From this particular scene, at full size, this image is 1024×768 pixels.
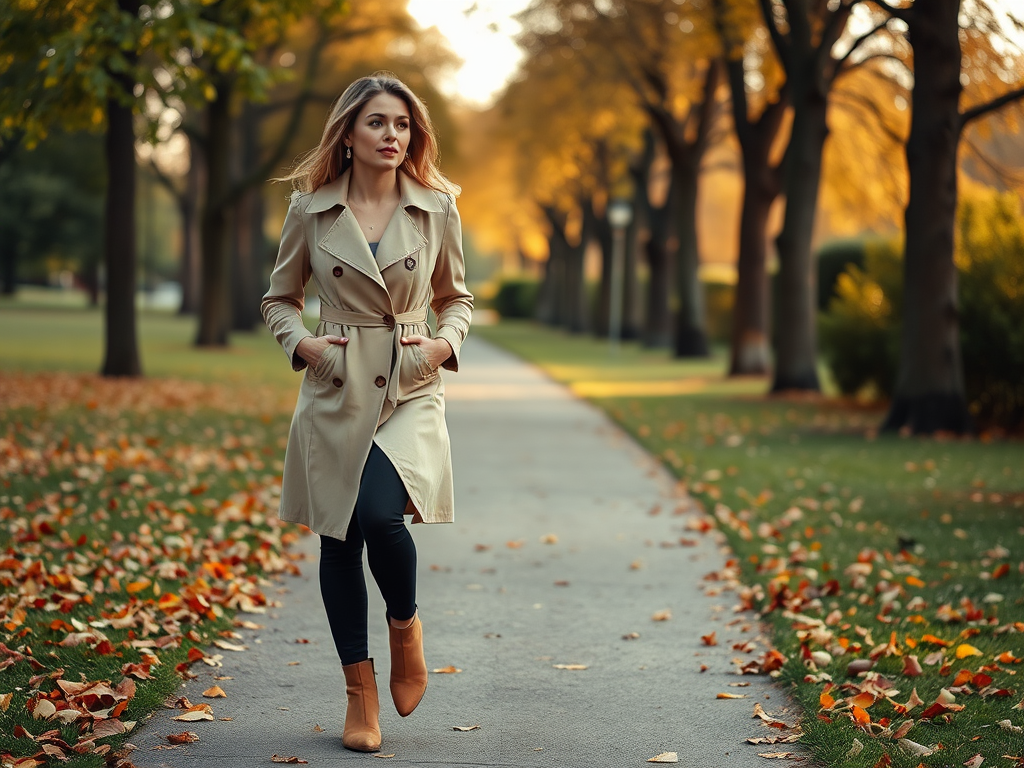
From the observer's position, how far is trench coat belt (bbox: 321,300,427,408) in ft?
12.8

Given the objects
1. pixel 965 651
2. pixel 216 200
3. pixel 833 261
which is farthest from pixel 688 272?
pixel 965 651

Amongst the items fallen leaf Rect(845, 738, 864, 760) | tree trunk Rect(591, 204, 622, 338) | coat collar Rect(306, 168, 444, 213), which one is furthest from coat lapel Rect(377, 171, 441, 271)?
tree trunk Rect(591, 204, 622, 338)

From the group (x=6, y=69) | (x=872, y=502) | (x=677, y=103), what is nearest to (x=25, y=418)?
(x=6, y=69)

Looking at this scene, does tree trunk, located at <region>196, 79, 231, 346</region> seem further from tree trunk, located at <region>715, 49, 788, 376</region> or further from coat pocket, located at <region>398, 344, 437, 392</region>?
coat pocket, located at <region>398, 344, 437, 392</region>

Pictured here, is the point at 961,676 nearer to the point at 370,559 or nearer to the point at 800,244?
the point at 370,559

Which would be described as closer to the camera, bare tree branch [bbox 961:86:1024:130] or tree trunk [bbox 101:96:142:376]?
bare tree branch [bbox 961:86:1024:130]

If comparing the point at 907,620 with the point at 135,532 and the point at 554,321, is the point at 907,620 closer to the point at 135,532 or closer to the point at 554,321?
the point at 135,532

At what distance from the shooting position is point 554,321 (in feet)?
169

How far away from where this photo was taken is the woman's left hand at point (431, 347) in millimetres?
3924

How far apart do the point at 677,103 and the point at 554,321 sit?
22.3 meters

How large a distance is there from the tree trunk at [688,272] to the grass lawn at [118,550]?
43.3 feet

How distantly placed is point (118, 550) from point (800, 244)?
12966mm

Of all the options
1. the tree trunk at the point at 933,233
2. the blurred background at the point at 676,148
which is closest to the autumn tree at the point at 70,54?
the blurred background at the point at 676,148

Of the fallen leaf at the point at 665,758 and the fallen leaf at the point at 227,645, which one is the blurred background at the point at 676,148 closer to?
the fallen leaf at the point at 227,645
